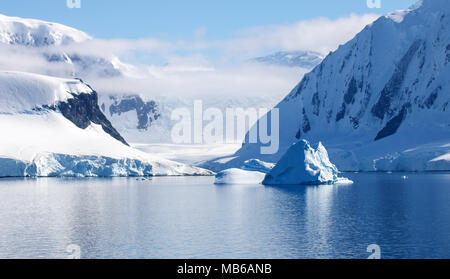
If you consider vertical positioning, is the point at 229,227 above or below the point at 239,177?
below

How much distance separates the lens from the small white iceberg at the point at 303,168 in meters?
101

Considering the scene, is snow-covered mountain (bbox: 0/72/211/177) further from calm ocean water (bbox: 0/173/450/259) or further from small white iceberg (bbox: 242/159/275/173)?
calm ocean water (bbox: 0/173/450/259)

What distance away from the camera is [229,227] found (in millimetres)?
51938

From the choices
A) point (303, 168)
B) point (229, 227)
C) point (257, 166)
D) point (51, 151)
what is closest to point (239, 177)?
point (257, 166)

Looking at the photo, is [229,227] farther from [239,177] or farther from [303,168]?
[239,177]

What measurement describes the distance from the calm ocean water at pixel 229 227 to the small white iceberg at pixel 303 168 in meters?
21.6

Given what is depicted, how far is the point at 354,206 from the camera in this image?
6781 centimetres

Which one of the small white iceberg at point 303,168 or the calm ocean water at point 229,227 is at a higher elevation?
the small white iceberg at point 303,168

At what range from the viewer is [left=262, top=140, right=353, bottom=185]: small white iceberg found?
101412mm

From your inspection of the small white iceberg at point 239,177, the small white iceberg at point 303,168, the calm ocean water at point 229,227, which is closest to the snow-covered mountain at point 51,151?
the small white iceberg at point 239,177

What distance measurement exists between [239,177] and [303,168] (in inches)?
765

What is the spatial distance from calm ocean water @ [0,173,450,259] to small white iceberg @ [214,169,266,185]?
40.2m

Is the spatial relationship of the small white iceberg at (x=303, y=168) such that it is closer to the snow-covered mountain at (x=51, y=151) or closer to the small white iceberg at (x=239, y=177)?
the small white iceberg at (x=239, y=177)

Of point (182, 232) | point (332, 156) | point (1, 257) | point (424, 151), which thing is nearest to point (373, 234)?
point (182, 232)
